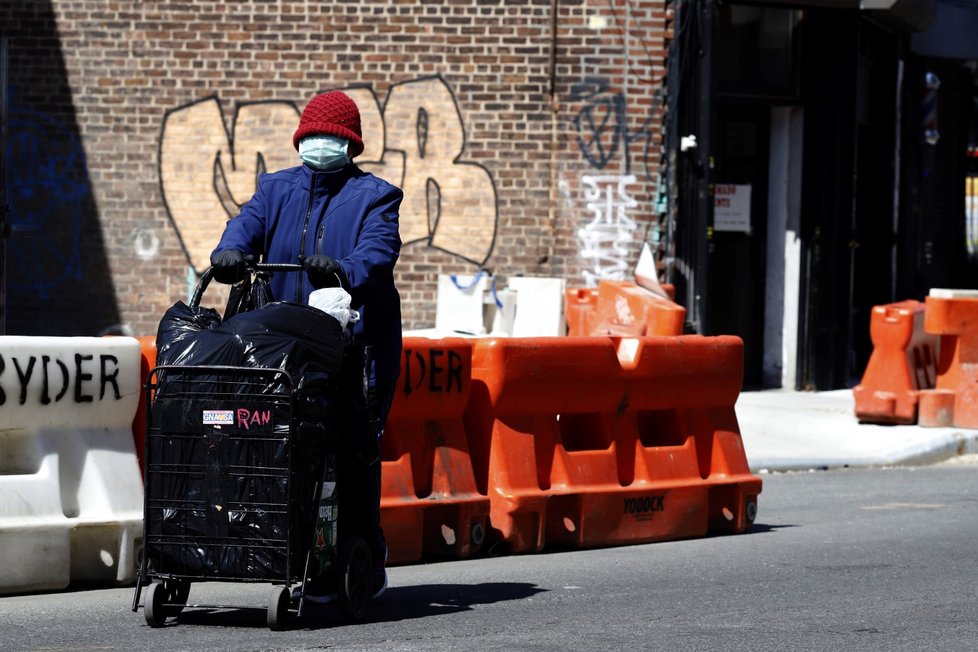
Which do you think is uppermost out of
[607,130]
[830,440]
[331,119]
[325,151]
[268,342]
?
[607,130]

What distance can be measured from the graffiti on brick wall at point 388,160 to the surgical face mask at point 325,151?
9.03 metres

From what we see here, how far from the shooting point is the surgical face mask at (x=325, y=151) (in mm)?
6574

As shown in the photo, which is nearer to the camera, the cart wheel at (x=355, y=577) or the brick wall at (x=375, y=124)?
the cart wheel at (x=355, y=577)

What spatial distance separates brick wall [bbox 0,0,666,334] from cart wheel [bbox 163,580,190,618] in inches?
369

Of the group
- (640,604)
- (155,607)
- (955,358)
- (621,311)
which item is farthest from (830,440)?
(155,607)

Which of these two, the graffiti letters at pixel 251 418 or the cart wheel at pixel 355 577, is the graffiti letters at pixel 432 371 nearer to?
the cart wheel at pixel 355 577

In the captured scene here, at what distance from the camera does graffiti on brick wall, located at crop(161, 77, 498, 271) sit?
51.4ft

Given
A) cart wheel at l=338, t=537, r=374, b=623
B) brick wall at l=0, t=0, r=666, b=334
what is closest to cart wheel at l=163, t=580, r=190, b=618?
cart wheel at l=338, t=537, r=374, b=623

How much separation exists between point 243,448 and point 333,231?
1.02 meters

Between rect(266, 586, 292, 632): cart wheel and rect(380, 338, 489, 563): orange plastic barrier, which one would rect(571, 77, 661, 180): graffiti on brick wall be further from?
rect(266, 586, 292, 632): cart wheel

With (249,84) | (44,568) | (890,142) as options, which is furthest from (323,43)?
(44,568)

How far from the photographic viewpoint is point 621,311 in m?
14.1

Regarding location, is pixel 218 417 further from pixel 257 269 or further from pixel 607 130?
pixel 607 130

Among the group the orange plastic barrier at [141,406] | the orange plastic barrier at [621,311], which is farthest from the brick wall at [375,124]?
the orange plastic barrier at [141,406]
